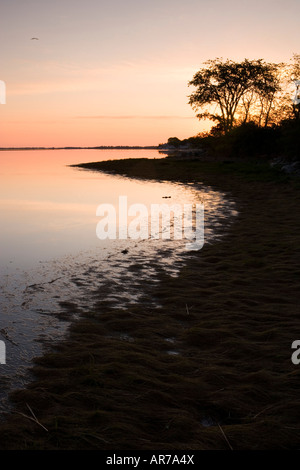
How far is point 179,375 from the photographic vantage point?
4266 mm

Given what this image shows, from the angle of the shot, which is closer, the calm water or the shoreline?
the shoreline

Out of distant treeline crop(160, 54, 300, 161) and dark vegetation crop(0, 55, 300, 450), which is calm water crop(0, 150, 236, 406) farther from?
distant treeline crop(160, 54, 300, 161)

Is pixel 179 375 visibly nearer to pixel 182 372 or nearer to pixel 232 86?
pixel 182 372

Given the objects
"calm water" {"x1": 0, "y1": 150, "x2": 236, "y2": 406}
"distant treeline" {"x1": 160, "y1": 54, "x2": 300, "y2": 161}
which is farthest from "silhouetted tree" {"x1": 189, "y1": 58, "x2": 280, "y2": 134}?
"calm water" {"x1": 0, "y1": 150, "x2": 236, "y2": 406}

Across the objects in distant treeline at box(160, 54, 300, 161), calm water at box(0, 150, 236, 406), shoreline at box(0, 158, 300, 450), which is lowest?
shoreline at box(0, 158, 300, 450)

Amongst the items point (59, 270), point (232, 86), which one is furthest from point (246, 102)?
point (59, 270)

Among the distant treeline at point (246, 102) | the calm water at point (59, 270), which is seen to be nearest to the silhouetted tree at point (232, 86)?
the distant treeline at point (246, 102)

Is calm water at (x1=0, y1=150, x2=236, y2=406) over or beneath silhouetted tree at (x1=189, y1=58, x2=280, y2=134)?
beneath

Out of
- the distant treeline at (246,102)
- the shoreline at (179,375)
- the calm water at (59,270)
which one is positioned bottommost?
the shoreline at (179,375)

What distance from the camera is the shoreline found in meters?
3.32

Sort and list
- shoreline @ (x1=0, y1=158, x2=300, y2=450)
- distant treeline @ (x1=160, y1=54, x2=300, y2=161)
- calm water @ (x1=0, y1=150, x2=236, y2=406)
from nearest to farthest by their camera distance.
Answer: shoreline @ (x1=0, y1=158, x2=300, y2=450)
calm water @ (x1=0, y1=150, x2=236, y2=406)
distant treeline @ (x1=160, y1=54, x2=300, y2=161)

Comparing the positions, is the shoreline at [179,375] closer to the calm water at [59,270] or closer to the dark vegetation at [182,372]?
the dark vegetation at [182,372]

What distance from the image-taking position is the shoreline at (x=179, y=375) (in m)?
3.32
